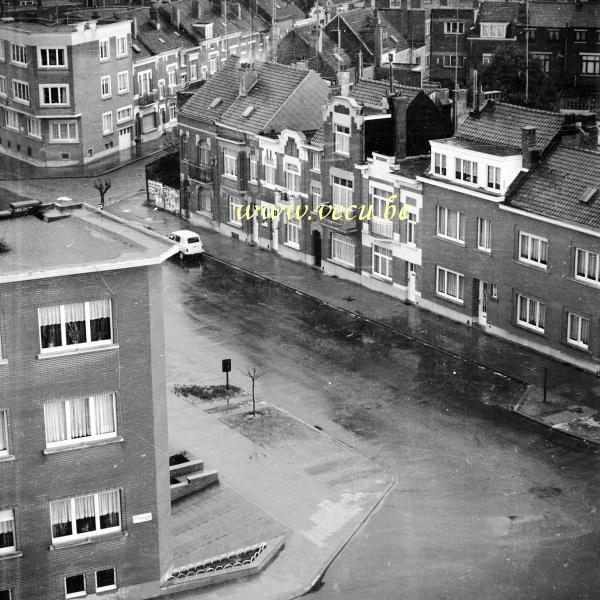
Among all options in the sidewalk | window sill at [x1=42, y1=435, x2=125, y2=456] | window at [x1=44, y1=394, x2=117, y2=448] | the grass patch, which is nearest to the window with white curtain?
window sill at [x1=42, y1=435, x2=125, y2=456]

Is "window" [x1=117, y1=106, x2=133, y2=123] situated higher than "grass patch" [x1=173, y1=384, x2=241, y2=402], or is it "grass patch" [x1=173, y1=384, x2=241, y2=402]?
"window" [x1=117, y1=106, x2=133, y2=123]

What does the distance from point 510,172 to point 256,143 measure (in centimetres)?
1930

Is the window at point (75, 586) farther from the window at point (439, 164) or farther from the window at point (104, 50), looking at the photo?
the window at point (104, 50)

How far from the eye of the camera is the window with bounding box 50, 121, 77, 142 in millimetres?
97250

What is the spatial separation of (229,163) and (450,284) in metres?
19.2

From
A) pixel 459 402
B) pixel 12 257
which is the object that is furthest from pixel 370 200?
pixel 12 257

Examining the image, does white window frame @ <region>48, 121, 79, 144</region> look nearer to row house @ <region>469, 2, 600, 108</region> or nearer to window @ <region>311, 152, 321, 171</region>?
window @ <region>311, 152, 321, 171</region>

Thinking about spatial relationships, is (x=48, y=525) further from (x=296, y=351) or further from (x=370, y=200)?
(x=370, y=200)

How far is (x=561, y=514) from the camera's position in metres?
46.8

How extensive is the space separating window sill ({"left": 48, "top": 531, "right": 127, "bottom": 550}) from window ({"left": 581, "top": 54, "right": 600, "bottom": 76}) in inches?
3055

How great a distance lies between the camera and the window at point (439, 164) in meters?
64.8

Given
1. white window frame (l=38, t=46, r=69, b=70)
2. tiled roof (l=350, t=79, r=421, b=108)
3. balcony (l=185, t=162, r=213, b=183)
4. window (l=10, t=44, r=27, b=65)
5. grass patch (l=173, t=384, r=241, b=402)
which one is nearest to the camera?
grass patch (l=173, t=384, r=241, b=402)

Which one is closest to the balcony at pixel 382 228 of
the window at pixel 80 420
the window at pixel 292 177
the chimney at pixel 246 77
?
the window at pixel 292 177

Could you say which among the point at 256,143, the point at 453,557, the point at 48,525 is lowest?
the point at 453,557
